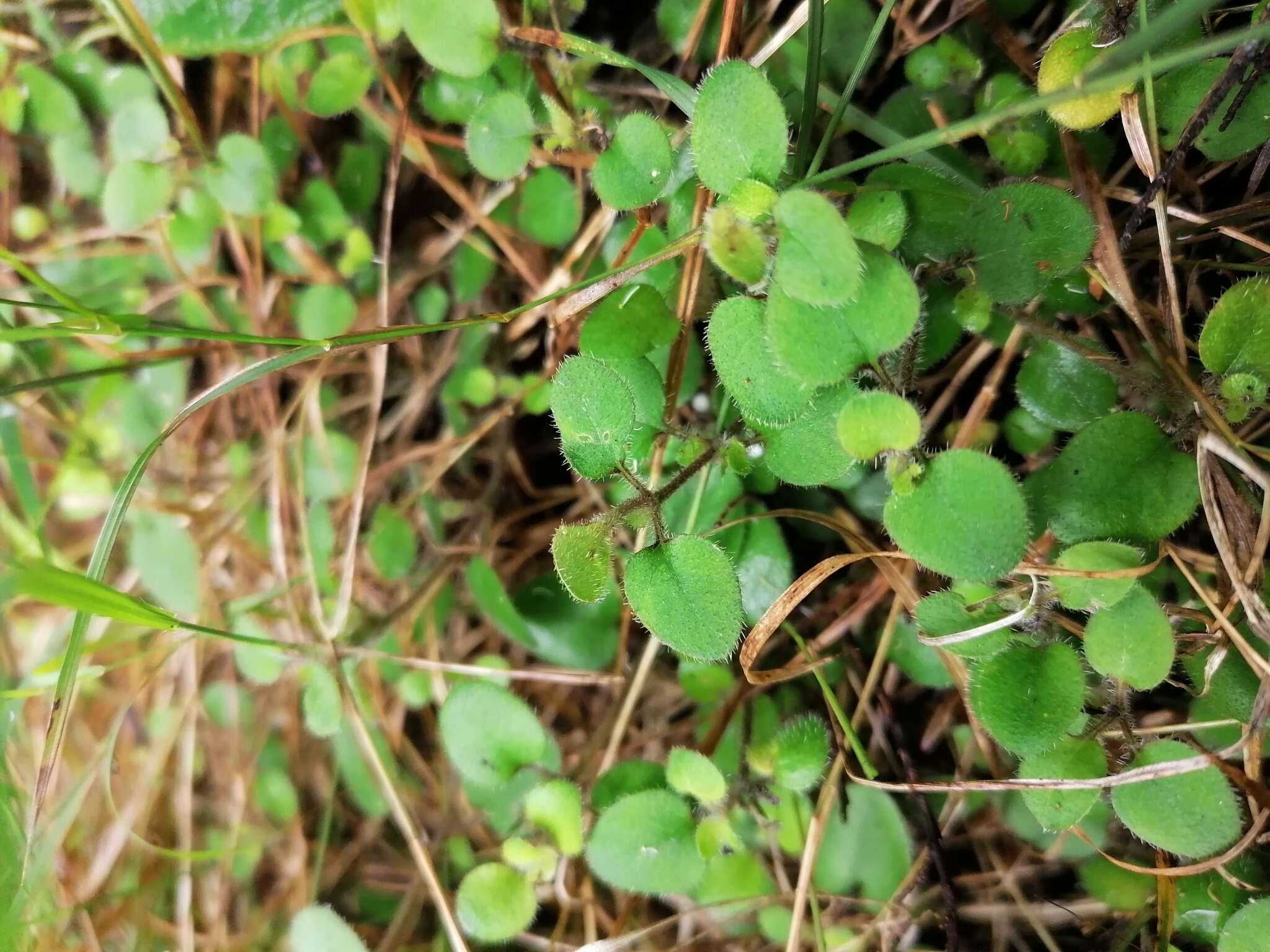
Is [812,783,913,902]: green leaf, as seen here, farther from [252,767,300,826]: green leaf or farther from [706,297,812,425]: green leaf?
[252,767,300,826]: green leaf

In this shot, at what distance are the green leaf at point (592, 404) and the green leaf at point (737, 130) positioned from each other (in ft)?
0.56

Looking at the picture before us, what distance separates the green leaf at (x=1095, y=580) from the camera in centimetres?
63

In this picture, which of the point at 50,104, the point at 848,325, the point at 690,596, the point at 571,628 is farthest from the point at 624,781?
the point at 50,104

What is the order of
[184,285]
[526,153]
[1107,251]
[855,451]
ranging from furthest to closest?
1. [184,285]
2. [526,153]
3. [1107,251]
4. [855,451]

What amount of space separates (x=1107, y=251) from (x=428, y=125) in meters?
0.78

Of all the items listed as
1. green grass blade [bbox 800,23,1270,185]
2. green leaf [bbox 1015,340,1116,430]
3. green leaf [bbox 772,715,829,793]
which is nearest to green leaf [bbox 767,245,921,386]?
green grass blade [bbox 800,23,1270,185]

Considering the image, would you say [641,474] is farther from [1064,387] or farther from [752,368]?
[1064,387]

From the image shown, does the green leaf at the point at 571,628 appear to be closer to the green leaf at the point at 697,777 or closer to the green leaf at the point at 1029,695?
the green leaf at the point at 697,777

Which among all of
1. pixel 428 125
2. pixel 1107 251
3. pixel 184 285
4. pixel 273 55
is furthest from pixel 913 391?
pixel 184 285

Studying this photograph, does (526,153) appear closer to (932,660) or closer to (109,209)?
(109,209)

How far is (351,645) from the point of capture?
3.34 ft

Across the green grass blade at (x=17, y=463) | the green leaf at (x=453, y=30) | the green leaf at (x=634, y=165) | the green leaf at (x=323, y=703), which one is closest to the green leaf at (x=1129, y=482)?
the green leaf at (x=634, y=165)

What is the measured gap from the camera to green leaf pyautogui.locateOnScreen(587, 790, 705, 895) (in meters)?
0.76

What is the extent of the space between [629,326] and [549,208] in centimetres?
29
